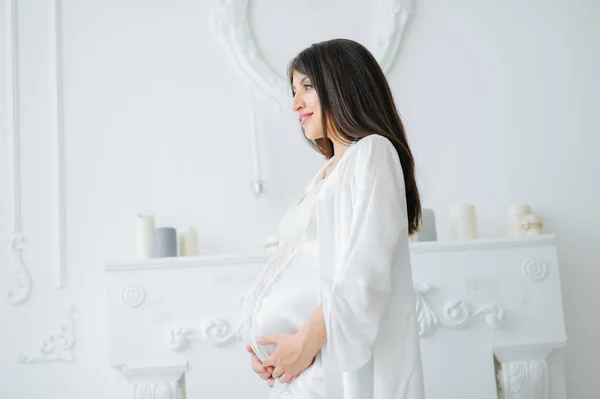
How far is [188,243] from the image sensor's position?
8.52 feet

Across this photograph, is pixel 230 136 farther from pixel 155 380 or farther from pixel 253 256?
pixel 155 380

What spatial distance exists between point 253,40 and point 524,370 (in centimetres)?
155

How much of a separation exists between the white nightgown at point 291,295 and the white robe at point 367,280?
5 centimetres

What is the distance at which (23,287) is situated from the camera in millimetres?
2770

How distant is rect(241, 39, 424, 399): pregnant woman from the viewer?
128cm

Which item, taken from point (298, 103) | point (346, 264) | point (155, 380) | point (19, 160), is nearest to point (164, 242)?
point (155, 380)

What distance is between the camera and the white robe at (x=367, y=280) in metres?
1.27

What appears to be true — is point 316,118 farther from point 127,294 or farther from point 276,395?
point 127,294

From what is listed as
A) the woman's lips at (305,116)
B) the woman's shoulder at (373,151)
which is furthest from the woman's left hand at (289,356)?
the woman's lips at (305,116)

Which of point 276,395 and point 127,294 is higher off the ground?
point 127,294

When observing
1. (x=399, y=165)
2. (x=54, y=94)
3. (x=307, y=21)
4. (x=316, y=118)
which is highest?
(x=307, y=21)

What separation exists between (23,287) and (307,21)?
1.48 m

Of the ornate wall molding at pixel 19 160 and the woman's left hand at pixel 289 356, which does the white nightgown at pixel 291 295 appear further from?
the ornate wall molding at pixel 19 160

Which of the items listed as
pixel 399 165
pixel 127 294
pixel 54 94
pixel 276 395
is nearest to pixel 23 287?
pixel 127 294
